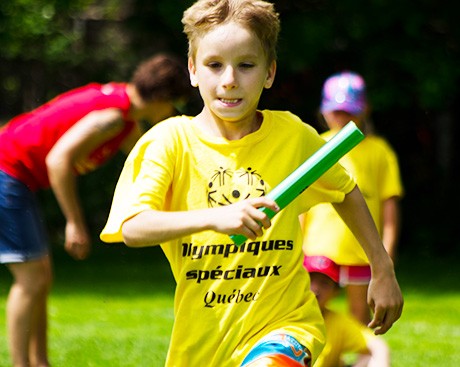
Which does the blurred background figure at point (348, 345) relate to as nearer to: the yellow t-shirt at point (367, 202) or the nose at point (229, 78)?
the yellow t-shirt at point (367, 202)

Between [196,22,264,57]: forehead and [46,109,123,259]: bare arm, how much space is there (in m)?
2.35

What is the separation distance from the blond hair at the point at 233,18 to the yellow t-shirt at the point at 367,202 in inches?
97.7

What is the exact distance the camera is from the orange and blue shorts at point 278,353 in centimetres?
349

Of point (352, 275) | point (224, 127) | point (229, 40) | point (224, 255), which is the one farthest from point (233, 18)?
point (352, 275)

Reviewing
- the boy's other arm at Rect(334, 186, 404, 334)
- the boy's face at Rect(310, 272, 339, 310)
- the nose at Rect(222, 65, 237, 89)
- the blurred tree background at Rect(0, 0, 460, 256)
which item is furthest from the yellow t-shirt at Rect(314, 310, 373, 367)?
the blurred tree background at Rect(0, 0, 460, 256)

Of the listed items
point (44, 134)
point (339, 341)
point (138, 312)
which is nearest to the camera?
point (339, 341)

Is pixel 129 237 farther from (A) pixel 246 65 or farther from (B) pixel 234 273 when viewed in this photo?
(A) pixel 246 65

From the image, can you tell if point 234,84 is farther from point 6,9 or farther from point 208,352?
point 6,9

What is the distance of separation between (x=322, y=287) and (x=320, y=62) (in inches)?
353

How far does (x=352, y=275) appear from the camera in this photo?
6277 millimetres

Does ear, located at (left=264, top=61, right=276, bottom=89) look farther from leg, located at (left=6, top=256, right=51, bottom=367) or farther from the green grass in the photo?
the green grass

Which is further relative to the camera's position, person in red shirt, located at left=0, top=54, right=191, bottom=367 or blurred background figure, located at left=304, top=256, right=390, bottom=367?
person in red shirt, located at left=0, top=54, right=191, bottom=367

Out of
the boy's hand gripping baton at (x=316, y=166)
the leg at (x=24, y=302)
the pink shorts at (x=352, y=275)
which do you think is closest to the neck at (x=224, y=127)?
the boy's hand gripping baton at (x=316, y=166)

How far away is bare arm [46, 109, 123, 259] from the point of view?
5832 millimetres
